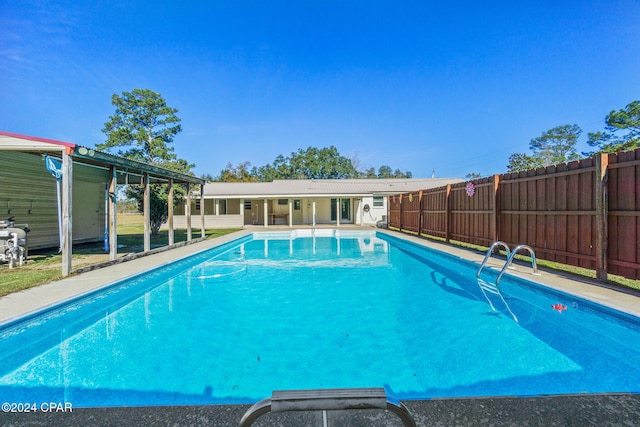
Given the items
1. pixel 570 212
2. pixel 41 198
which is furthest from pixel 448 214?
pixel 41 198

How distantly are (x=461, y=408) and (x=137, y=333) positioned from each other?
164 inches

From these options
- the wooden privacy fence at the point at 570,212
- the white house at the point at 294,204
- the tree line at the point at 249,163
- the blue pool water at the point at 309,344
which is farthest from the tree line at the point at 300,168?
the blue pool water at the point at 309,344

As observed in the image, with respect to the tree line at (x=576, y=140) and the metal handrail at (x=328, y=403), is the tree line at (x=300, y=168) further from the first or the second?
the metal handrail at (x=328, y=403)

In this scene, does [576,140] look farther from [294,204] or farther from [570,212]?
[570,212]

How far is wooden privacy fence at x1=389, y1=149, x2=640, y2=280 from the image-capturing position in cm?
497

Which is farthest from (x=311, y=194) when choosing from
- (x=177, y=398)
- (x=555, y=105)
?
(x=555, y=105)

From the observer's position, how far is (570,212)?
6039 mm

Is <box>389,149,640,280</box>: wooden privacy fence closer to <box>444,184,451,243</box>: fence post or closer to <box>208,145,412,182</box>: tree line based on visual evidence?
<box>444,184,451,243</box>: fence post

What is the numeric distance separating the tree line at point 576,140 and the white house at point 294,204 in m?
13.9

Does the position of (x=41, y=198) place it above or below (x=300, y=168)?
below

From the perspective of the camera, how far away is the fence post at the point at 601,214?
17.2 feet

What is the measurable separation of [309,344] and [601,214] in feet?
17.9

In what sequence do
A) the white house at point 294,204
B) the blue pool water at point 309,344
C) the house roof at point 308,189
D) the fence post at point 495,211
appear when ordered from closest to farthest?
the blue pool water at point 309,344 → the fence post at point 495,211 → the house roof at point 308,189 → the white house at point 294,204

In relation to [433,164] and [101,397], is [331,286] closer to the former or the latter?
[101,397]
